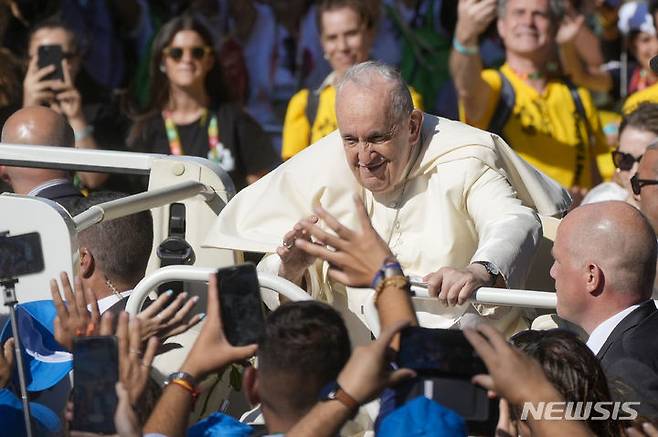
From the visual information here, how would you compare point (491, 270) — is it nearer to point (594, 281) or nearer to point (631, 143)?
point (594, 281)

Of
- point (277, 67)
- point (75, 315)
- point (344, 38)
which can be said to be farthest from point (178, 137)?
point (75, 315)

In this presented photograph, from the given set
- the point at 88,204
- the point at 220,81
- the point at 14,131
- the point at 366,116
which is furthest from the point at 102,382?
the point at 220,81

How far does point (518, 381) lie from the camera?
3.11m

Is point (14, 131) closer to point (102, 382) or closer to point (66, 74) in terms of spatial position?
point (66, 74)

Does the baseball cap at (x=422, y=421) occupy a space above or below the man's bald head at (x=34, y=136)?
below

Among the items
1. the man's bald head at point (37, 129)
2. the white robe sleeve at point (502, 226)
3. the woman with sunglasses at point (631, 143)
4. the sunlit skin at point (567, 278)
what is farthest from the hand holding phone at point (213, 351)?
the woman with sunglasses at point (631, 143)

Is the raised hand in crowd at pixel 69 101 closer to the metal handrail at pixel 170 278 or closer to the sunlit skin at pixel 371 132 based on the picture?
the sunlit skin at pixel 371 132

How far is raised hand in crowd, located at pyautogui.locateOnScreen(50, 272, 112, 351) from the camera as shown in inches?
153

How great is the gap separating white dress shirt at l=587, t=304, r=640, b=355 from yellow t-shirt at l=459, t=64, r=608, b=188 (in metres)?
2.88

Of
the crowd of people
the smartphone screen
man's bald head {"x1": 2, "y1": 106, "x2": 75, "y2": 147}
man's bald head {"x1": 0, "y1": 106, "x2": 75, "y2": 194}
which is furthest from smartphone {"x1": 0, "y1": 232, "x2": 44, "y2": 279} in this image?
man's bald head {"x1": 2, "y1": 106, "x2": 75, "y2": 147}

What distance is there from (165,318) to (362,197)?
4.97 feet

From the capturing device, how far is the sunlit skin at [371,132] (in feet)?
15.6

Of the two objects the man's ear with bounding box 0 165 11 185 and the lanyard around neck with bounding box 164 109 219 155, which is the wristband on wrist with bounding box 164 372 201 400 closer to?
the man's ear with bounding box 0 165 11 185

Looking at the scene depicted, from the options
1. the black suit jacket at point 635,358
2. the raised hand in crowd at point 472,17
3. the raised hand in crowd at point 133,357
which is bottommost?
the black suit jacket at point 635,358
